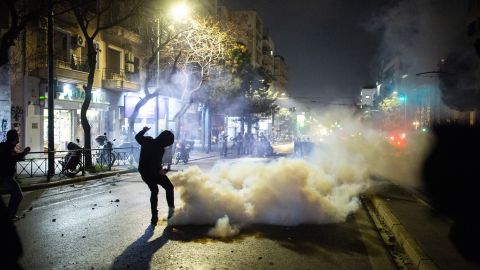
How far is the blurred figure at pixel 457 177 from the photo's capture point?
8.32m

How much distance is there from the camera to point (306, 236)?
7621 mm

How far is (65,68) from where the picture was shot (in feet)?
83.8

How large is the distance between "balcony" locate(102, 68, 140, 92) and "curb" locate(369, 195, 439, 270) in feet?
77.2

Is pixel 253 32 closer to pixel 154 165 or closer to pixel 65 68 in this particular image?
pixel 65 68

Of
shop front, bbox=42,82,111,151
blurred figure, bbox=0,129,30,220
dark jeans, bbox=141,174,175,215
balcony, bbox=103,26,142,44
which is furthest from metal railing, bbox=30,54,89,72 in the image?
dark jeans, bbox=141,174,175,215

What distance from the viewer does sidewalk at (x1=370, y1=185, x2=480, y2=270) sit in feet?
18.9

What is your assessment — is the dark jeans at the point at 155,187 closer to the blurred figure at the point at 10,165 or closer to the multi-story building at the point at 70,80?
the blurred figure at the point at 10,165

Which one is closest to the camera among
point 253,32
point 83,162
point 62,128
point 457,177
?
point 457,177

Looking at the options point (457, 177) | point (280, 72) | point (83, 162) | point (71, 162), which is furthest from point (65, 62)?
point (280, 72)

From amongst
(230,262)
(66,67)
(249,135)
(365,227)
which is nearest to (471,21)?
(249,135)

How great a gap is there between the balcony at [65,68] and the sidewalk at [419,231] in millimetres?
19374

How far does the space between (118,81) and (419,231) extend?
85.2ft

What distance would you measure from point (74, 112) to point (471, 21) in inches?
1307

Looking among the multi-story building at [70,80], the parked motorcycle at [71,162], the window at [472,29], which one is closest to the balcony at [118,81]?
the multi-story building at [70,80]
